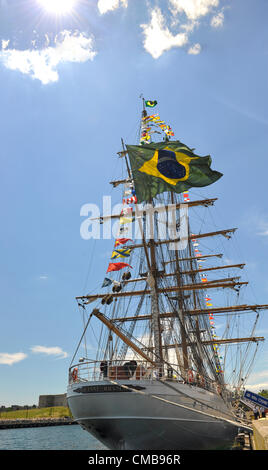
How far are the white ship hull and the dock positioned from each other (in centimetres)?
6910

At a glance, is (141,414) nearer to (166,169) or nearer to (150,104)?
(166,169)

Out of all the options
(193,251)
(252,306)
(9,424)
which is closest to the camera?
(252,306)

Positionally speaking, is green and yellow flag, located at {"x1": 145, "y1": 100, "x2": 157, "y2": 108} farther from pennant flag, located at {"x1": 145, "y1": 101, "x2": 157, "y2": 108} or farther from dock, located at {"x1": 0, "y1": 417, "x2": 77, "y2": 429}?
dock, located at {"x1": 0, "y1": 417, "x2": 77, "y2": 429}

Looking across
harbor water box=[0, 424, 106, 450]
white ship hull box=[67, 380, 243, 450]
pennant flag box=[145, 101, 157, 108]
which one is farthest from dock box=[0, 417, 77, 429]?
pennant flag box=[145, 101, 157, 108]

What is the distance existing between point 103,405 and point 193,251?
31023mm

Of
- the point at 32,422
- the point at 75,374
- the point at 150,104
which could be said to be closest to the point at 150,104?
the point at 150,104

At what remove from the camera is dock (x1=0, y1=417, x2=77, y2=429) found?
237 feet

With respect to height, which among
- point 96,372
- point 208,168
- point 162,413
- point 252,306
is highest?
point 208,168

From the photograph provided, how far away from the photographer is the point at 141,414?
1407 cm

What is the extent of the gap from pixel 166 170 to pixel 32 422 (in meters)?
81.4
